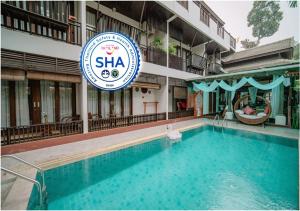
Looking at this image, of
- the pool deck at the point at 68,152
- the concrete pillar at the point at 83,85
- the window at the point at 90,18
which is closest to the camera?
the pool deck at the point at 68,152

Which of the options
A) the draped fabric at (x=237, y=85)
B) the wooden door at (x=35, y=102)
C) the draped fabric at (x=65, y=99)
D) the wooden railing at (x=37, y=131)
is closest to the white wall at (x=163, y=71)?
the draped fabric at (x=237, y=85)

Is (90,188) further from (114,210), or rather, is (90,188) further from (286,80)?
(286,80)

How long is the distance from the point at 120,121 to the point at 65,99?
3.08 meters

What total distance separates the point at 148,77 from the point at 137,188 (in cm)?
739

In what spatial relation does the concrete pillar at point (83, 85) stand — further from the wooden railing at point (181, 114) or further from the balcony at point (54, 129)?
the wooden railing at point (181, 114)

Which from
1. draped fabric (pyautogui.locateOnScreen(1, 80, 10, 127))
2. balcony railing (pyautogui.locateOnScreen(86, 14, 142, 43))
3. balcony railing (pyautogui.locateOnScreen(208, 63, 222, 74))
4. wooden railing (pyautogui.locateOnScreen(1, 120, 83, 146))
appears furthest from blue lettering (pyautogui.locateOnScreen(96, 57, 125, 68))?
balcony railing (pyautogui.locateOnScreen(208, 63, 222, 74))

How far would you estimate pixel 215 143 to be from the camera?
8.23 m

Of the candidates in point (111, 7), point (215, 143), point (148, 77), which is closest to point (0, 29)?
point (111, 7)

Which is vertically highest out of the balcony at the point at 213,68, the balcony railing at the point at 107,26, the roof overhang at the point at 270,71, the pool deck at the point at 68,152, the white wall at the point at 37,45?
the balcony railing at the point at 107,26

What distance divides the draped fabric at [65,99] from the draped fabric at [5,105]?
2016mm

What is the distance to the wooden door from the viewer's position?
7.00 meters

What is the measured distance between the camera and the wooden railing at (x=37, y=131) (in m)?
5.46

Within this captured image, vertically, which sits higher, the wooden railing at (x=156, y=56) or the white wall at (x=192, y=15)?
the white wall at (x=192, y=15)

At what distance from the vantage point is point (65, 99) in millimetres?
8141
